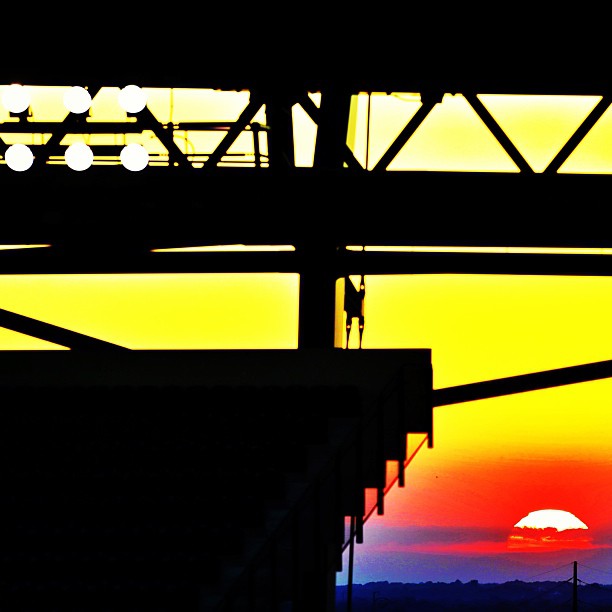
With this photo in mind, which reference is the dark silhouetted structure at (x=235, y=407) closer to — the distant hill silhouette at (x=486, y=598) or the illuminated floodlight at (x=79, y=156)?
the illuminated floodlight at (x=79, y=156)

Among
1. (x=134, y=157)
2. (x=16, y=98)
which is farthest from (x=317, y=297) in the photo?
(x=16, y=98)

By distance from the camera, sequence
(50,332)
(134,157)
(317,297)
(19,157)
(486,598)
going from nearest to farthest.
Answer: (134,157) → (19,157) → (317,297) → (50,332) → (486,598)

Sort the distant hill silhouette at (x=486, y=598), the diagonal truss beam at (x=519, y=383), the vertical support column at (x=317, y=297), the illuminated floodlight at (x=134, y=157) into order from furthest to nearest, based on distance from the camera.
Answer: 1. the distant hill silhouette at (x=486, y=598)
2. the diagonal truss beam at (x=519, y=383)
3. the vertical support column at (x=317, y=297)
4. the illuminated floodlight at (x=134, y=157)

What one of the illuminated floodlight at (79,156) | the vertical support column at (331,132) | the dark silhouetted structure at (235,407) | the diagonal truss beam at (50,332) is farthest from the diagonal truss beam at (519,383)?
the illuminated floodlight at (79,156)

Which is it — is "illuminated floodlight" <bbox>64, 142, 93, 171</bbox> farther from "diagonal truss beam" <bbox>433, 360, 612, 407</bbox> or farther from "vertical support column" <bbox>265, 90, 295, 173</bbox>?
"diagonal truss beam" <bbox>433, 360, 612, 407</bbox>

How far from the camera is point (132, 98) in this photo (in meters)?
11.0

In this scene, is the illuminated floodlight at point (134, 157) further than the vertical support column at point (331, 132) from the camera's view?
No

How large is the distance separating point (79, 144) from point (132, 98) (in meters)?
0.50

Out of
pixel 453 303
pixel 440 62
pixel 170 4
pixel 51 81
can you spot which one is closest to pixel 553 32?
pixel 440 62

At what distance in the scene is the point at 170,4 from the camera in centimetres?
1123

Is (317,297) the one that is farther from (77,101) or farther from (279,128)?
(77,101)

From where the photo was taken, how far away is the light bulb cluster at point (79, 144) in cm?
1102

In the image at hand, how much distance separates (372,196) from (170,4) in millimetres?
1983

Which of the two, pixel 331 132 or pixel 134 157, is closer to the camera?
pixel 134 157
